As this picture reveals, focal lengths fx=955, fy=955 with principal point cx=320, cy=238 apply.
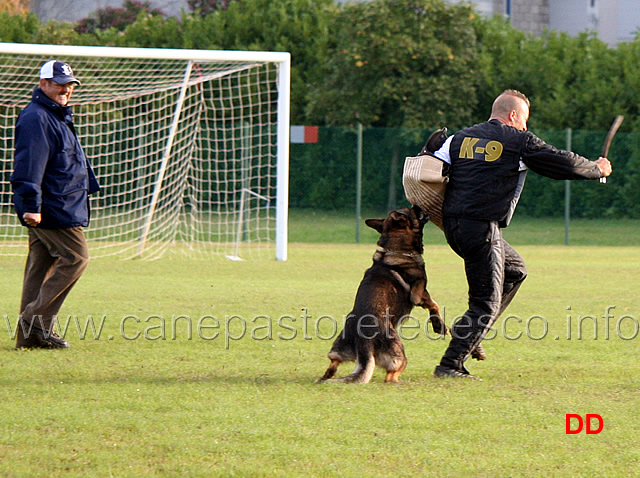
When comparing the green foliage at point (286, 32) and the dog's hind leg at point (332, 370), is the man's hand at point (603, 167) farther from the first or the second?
the green foliage at point (286, 32)

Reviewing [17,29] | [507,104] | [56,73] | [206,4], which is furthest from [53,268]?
[206,4]

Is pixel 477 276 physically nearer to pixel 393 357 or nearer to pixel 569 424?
pixel 393 357

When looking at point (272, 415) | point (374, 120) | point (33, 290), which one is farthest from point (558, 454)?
point (374, 120)

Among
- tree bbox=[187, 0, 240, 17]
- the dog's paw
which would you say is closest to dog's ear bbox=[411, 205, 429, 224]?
the dog's paw

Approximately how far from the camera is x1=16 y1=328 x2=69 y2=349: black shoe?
715 centimetres

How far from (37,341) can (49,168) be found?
130 centimetres

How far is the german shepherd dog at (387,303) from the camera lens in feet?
18.8

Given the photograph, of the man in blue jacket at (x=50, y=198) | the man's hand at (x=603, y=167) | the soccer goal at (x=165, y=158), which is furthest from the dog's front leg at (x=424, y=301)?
the soccer goal at (x=165, y=158)

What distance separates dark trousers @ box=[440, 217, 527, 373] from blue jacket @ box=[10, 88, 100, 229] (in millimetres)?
2854

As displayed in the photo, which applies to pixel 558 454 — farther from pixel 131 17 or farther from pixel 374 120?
pixel 131 17

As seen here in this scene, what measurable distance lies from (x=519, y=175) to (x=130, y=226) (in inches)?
477

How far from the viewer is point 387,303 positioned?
19.1 feet

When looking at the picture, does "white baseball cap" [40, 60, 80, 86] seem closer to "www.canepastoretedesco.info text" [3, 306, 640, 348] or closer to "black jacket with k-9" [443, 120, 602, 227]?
"www.canepastoretedesco.info text" [3, 306, 640, 348]

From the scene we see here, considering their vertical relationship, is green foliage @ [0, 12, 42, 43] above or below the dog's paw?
above
